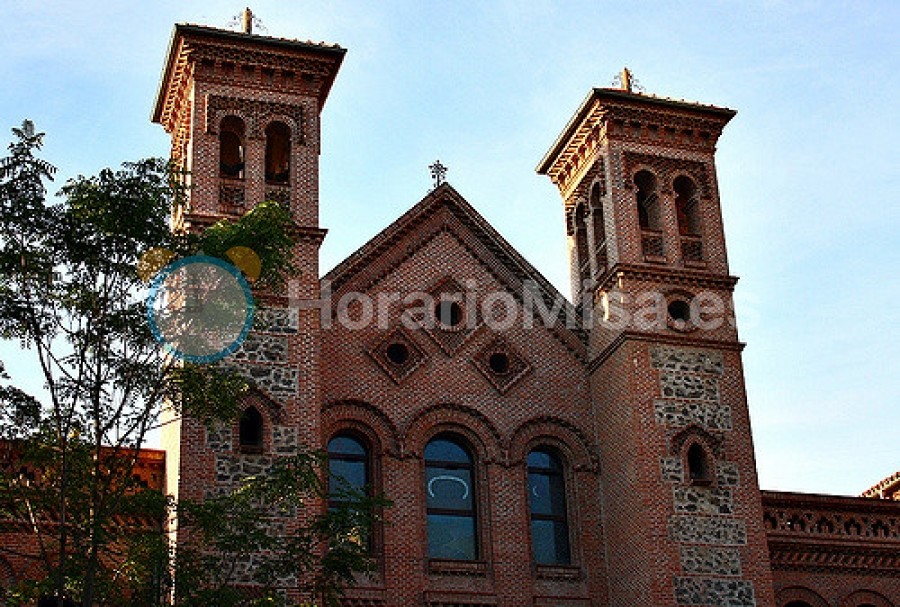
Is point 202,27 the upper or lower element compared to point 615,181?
upper

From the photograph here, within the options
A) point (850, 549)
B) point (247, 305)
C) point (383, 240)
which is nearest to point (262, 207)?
point (247, 305)

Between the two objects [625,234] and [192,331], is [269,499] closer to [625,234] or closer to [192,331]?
[192,331]

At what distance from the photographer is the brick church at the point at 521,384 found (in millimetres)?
26312

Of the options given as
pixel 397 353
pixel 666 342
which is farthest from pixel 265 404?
pixel 666 342

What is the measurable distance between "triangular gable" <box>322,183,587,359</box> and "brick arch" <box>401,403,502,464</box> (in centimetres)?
297

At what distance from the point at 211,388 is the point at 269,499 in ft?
5.99

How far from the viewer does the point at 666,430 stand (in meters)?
27.4

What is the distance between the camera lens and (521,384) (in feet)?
95.0

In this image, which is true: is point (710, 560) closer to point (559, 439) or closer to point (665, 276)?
point (559, 439)

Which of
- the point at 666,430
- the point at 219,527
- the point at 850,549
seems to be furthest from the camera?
the point at 850,549

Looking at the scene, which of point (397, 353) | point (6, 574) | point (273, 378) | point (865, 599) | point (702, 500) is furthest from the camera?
point (865, 599)

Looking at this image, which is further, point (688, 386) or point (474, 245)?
point (474, 245)

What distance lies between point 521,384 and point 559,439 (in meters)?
1.36

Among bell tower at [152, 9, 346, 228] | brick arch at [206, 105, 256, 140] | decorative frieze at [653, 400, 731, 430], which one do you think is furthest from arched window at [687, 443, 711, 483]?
brick arch at [206, 105, 256, 140]
